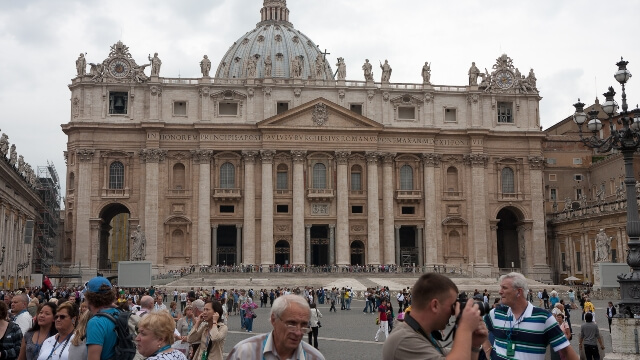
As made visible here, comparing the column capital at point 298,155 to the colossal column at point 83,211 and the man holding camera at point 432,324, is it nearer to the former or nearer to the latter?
the colossal column at point 83,211

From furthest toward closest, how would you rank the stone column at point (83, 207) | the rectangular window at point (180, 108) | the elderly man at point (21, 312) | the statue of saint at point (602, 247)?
the rectangular window at point (180, 108)
the stone column at point (83, 207)
the statue of saint at point (602, 247)
the elderly man at point (21, 312)

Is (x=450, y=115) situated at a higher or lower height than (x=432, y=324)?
higher

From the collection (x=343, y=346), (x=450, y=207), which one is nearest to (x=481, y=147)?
(x=450, y=207)

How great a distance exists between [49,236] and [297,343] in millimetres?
68393

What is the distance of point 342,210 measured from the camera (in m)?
61.8

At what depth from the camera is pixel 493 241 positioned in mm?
64125

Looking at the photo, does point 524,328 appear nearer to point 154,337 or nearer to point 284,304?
Result: point 284,304

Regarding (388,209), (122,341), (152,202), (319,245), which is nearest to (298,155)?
(319,245)

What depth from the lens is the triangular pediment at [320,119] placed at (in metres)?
61.3

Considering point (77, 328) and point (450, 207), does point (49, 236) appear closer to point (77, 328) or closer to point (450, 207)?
point (450, 207)

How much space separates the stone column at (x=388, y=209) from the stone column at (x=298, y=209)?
23.9ft

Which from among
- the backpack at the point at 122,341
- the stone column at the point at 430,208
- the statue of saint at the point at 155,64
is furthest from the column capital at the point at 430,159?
the backpack at the point at 122,341

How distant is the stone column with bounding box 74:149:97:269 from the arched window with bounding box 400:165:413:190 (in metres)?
27.2

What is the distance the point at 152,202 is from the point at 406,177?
22.6m
